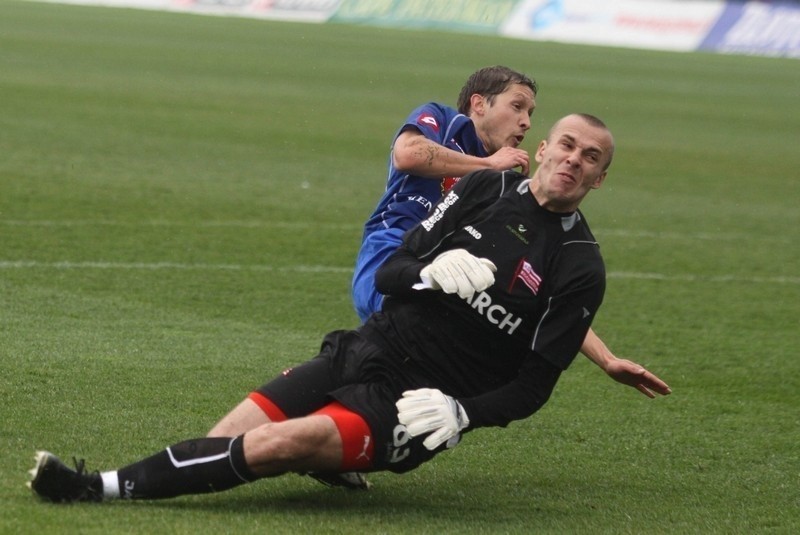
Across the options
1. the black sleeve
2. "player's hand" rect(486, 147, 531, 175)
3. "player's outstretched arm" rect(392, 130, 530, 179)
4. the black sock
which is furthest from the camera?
"player's outstretched arm" rect(392, 130, 530, 179)

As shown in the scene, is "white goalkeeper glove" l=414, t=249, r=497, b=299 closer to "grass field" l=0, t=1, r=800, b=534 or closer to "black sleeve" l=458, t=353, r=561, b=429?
"black sleeve" l=458, t=353, r=561, b=429

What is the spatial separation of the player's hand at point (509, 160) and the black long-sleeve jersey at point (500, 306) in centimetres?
41

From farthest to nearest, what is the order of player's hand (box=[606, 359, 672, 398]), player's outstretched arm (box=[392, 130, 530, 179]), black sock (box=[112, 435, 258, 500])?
player's outstretched arm (box=[392, 130, 530, 179]) < player's hand (box=[606, 359, 672, 398]) < black sock (box=[112, 435, 258, 500])

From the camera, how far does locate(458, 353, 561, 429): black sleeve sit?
17.2 feet

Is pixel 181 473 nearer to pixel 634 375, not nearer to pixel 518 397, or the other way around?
pixel 518 397

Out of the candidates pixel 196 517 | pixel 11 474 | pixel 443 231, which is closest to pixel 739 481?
pixel 443 231

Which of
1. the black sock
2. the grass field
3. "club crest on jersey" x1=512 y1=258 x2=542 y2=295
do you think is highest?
"club crest on jersey" x1=512 y1=258 x2=542 y2=295

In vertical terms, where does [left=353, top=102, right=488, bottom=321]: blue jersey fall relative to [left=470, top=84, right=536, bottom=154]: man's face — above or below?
below

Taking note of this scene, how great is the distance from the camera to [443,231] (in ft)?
18.3

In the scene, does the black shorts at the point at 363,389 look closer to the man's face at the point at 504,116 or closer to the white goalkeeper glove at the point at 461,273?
the white goalkeeper glove at the point at 461,273

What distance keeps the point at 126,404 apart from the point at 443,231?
1.98 metres

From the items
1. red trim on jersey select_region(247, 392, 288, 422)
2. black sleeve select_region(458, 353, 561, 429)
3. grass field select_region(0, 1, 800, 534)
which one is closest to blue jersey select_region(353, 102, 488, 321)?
grass field select_region(0, 1, 800, 534)

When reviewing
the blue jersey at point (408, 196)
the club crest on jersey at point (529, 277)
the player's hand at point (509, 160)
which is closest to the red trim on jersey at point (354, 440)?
the club crest on jersey at point (529, 277)

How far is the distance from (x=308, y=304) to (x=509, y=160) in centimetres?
389
